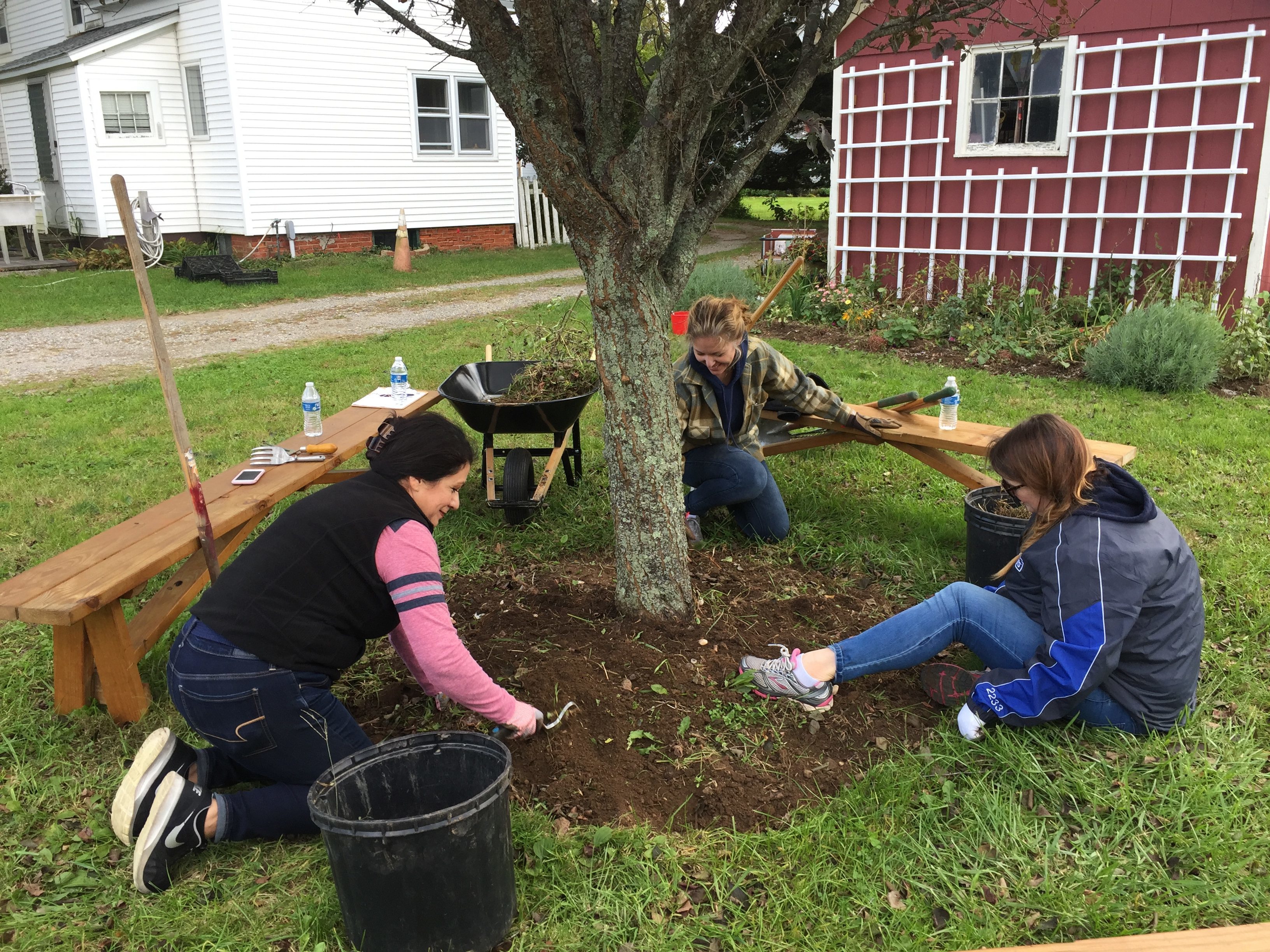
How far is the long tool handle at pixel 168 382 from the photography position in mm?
2895

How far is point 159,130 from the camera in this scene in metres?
15.9

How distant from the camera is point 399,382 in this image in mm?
5457

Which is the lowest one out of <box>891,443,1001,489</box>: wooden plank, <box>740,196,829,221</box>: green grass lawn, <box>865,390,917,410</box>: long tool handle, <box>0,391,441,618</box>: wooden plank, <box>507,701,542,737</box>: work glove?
<box>507,701,542,737</box>: work glove

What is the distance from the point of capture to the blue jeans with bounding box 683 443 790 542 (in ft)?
15.0

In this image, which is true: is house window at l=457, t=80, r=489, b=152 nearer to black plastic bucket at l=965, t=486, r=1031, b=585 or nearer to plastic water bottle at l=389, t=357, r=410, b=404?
plastic water bottle at l=389, t=357, r=410, b=404

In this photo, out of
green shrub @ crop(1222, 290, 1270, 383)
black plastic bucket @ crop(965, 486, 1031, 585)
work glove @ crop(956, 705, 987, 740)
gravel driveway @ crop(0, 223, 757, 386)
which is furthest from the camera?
gravel driveway @ crop(0, 223, 757, 386)

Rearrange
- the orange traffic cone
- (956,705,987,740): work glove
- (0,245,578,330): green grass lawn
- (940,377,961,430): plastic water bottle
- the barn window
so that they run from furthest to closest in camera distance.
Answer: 1. the orange traffic cone
2. (0,245,578,330): green grass lawn
3. the barn window
4. (940,377,961,430): plastic water bottle
5. (956,705,987,740): work glove

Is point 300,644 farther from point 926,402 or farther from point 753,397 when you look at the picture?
point 926,402

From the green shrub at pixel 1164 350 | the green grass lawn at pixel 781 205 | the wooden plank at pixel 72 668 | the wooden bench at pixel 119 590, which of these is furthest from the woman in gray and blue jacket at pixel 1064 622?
the green grass lawn at pixel 781 205

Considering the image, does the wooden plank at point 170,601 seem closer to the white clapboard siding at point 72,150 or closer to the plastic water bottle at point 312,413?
the plastic water bottle at point 312,413

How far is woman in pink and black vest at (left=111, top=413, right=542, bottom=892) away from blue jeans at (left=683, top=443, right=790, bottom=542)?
6.79 feet

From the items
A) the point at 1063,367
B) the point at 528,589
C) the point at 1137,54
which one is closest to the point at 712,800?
the point at 528,589

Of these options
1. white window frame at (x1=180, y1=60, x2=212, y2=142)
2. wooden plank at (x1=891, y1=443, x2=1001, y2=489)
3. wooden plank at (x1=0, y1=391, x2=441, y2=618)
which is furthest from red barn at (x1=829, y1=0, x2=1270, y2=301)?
white window frame at (x1=180, y1=60, x2=212, y2=142)

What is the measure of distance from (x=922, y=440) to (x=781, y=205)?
24.1 meters
